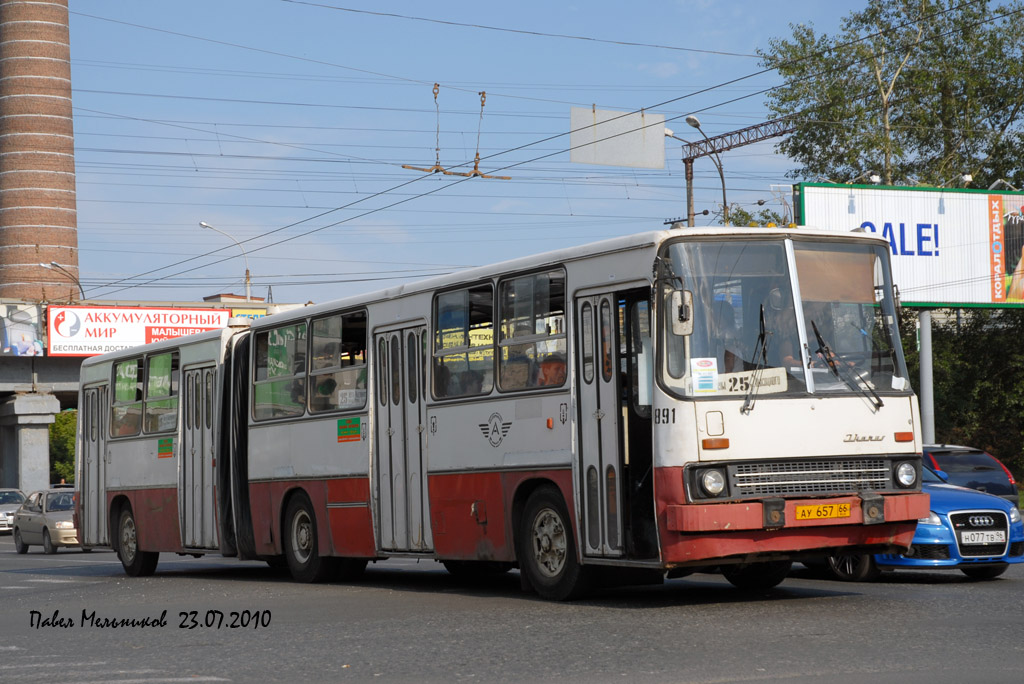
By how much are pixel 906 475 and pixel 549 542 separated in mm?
3036

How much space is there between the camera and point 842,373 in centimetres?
1144

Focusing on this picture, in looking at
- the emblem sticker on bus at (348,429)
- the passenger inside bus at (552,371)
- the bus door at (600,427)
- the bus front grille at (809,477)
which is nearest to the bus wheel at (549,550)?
the bus door at (600,427)

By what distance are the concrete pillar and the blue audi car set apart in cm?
4687

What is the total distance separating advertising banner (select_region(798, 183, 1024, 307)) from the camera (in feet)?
122

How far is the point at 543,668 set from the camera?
8.40 metres

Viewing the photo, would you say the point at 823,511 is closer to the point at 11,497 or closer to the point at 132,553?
the point at 132,553

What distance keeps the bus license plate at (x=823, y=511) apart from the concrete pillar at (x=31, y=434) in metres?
48.9

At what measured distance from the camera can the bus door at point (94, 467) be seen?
21.1 metres

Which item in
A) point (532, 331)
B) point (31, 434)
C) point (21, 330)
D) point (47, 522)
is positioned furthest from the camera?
point (31, 434)

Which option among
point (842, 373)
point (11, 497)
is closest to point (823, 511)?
point (842, 373)

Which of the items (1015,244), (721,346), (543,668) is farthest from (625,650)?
(1015,244)

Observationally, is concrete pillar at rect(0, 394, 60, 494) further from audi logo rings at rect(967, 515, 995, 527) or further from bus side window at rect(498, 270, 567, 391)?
audi logo rings at rect(967, 515, 995, 527)

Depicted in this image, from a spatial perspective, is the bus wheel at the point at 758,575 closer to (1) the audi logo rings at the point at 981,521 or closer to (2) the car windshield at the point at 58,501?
(1) the audi logo rings at the point at 981,521

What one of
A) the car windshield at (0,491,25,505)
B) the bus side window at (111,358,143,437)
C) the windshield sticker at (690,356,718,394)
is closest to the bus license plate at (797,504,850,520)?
the windshield sticker at (690,356,718,394)
